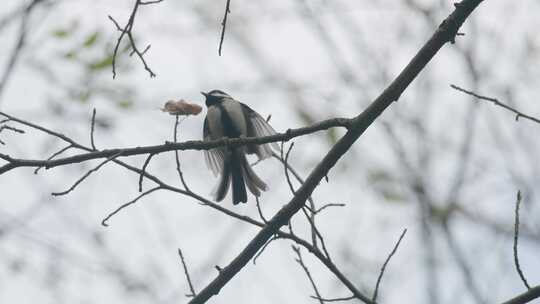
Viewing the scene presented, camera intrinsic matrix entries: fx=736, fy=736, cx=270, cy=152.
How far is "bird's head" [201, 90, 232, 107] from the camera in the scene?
5.20 metres

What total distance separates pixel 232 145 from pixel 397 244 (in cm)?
72

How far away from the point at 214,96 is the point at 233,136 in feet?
2.43

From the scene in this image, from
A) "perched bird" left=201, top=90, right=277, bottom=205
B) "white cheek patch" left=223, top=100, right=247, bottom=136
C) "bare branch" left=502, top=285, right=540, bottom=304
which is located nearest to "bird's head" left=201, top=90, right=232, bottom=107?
"perched bird" left=201, top=90, right=277, bottom=205

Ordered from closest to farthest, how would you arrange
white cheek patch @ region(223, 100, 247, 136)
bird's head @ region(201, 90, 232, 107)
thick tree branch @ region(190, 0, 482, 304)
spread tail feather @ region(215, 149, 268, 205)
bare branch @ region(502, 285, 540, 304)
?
bare branch @ region(502, 285, 540, 304) < thick tree branch @ region(190, 0, 482, 304) < spread tail feather @ region(215, 149, 268, 205) < white cheek patch @ region(223, 100, 247, 136) < bird's head @ region(201, 90, 232, 107)

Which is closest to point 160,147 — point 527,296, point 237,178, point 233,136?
point 527,296

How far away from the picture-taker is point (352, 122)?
2.72 metres

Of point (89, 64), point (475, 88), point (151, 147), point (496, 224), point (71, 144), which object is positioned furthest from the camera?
point (496, 224)

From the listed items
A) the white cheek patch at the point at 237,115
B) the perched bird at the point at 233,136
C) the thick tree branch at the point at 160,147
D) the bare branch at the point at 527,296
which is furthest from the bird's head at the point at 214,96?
the bare branch at the point at 527,296

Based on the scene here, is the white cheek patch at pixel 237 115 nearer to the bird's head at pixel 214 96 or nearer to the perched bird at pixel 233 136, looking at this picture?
the perched bird at pixel 233 136

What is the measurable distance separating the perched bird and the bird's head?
0.77 feet

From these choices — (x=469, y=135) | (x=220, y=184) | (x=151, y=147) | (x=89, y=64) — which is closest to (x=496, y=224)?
(x=469, y=135)

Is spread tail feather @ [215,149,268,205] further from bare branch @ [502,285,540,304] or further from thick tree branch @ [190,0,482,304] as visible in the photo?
bare branch @ [502,285,540,304]

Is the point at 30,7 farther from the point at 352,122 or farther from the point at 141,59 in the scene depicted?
the point at 352,122

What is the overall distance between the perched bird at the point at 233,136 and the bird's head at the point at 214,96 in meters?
0.24
